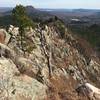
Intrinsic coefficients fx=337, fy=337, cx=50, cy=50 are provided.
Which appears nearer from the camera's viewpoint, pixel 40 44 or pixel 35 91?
pixel 35 91

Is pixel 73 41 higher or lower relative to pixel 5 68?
lower

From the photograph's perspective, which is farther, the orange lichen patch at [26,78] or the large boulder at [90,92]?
the large boulder at [90,92]

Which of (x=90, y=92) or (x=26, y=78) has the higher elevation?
(x=26, y=78)

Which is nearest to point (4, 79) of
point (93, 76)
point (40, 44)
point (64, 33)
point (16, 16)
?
point (16, 16)

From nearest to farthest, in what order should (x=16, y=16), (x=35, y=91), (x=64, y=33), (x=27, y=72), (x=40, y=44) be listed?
1. (x=35, y=91)
2. (x=27, y=72)
3. (x=16, y=16)
4. (x=40, y=44)
5. (x=64, y=33)

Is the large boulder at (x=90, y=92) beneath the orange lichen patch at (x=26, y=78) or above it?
beneath

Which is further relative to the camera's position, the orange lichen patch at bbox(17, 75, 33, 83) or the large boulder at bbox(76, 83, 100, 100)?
the large boulder at bbox(76, 83, 100, 100)

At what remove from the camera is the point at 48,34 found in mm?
82562

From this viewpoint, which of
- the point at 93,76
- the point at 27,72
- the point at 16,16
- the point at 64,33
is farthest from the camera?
the point at 64,33

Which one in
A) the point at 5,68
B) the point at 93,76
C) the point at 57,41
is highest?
the point at 5,68

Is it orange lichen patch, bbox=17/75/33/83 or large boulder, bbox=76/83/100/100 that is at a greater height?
orange lichen patch, bbox=17/75/33/83

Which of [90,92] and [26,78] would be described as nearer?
[26,78]

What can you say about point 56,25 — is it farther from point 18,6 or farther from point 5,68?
point 5,68

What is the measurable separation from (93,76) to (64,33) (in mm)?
18472
